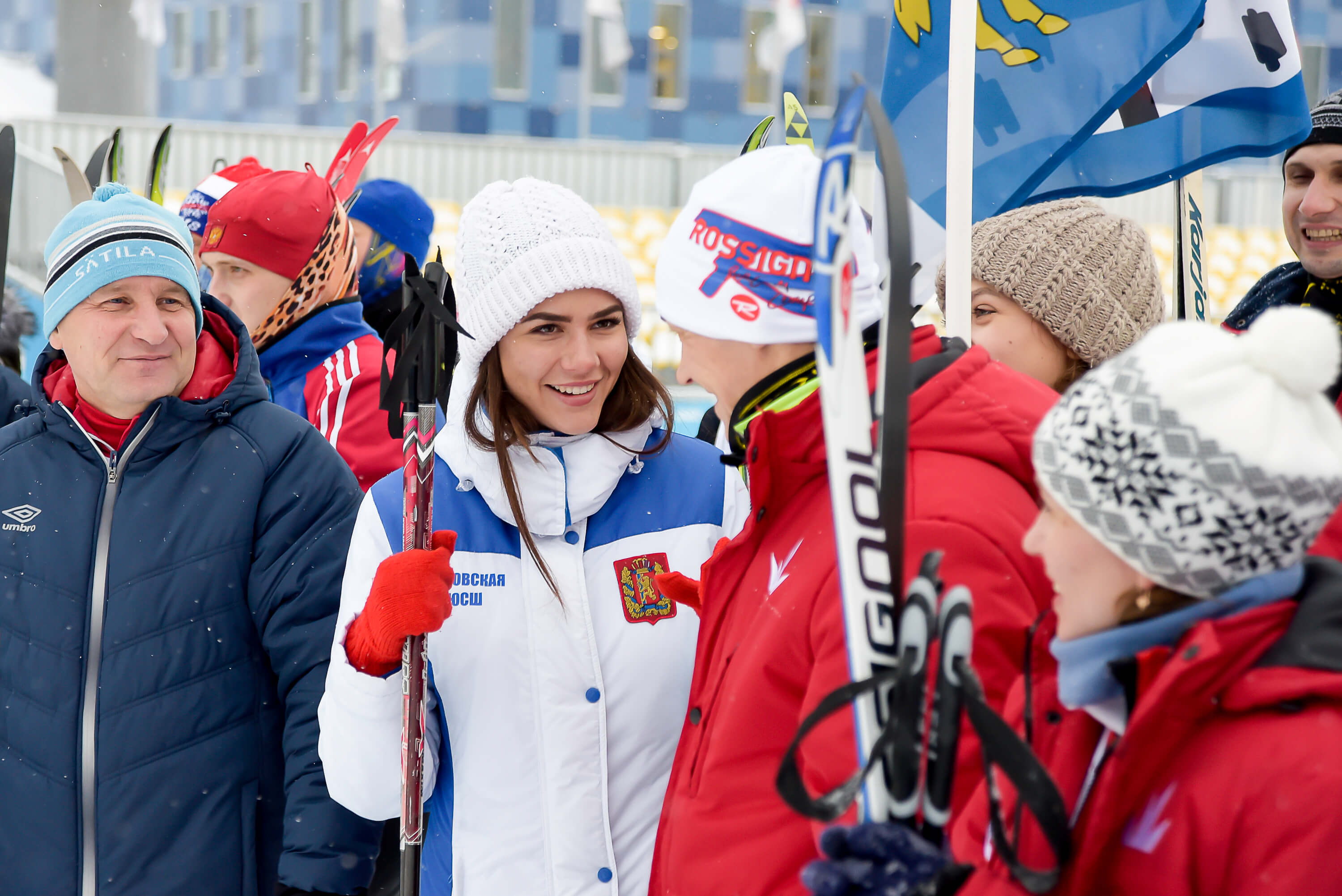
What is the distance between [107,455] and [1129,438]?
158 centimetres

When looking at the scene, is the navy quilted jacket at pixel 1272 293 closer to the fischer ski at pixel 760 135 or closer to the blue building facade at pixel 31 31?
the fischer ski at pixel 760 135

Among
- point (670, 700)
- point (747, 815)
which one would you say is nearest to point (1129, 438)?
point (747, 815)

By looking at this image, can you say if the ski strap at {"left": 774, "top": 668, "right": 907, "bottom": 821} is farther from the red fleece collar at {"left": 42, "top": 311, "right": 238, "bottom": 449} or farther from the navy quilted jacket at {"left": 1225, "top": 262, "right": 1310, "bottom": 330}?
the navy quilted jacket at {"left": 1225, "top": 262, "right": 1310, "bottom": 330}

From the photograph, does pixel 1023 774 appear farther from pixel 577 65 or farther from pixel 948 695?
pixel 577 65

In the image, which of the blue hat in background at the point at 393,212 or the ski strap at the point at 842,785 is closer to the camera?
the ski strap at the point at 842,785

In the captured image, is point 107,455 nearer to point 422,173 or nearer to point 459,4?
point 422,173

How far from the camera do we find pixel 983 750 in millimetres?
994

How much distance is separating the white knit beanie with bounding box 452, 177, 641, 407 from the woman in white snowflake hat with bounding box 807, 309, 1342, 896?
3.17 feet

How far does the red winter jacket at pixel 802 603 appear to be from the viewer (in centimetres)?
118

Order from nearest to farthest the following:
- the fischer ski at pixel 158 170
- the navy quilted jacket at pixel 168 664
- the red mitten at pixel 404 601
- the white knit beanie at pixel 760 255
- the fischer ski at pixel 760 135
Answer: the white knit beanie at pixel 760 255 → the red mitten at pixel 404 601 → the navy quilted jacket at pixel 168 664 → the fischer ski at pixel 760 135 → the fischer ski at pixel 158 170

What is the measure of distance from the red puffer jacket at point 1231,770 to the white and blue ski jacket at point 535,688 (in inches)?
32.1

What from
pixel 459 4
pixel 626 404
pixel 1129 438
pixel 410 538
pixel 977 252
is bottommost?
pixel 410 538

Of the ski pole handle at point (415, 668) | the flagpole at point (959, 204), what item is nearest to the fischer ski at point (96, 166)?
the ski pole handle at point (415, 668)

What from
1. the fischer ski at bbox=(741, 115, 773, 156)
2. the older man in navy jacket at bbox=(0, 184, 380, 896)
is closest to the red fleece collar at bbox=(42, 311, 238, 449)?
the older man in navy jacket at bbox=(0, 184, 380, 896)
